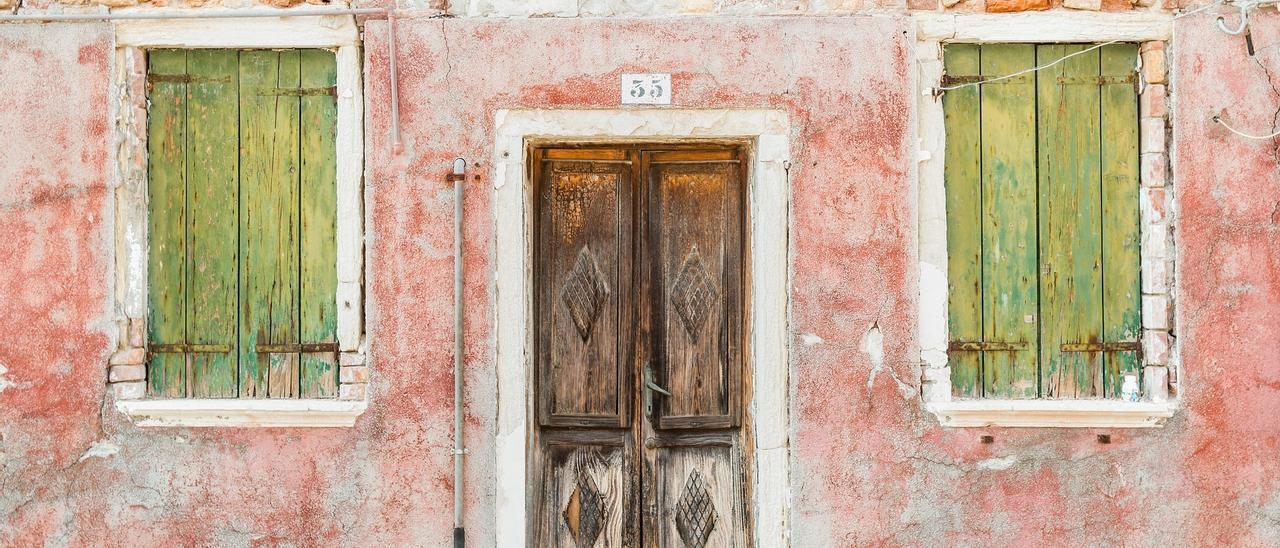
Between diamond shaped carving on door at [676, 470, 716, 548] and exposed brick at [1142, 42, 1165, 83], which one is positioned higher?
exposed brick at [1142, 42, 1165, 83]

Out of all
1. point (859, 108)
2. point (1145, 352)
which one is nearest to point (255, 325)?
point (859, 108)

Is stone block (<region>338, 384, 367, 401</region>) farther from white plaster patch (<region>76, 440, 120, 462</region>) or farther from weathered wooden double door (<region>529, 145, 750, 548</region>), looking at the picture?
white plaster patch (<region>76, 440, 120, 462</region>)

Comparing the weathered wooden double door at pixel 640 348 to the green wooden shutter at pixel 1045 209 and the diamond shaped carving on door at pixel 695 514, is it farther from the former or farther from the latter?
the green wooden shutter at pixel 1045 209

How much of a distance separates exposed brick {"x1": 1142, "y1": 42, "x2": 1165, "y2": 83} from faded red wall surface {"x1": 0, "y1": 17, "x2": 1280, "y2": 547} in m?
0.09

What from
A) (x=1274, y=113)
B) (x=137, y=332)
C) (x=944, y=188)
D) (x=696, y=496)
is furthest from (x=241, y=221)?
(x=1274, y=113)

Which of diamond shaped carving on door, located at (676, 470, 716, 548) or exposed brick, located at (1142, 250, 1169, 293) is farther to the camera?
diamond shaped carving on door, located at (676, 470, 716, 548)

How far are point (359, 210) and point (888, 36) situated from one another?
7.28 ft

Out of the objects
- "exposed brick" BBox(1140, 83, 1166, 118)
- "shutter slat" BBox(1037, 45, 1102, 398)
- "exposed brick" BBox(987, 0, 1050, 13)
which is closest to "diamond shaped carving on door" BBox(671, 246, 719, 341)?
"shutter slat" BBox(1037, 45, 1102, 398)

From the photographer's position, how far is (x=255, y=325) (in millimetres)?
4195

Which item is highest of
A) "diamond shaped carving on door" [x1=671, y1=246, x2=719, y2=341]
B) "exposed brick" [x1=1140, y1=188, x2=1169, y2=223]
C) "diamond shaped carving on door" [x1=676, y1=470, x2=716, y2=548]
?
"exposed brick" [x1=1140, y1=188, x2=1169, y2=223]

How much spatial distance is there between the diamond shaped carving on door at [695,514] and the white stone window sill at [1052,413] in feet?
3.29

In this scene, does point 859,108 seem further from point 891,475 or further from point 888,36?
point 891,475

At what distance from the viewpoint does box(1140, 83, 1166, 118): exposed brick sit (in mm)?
4113

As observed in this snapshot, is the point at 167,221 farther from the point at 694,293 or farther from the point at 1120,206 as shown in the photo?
the point at 1120,206
